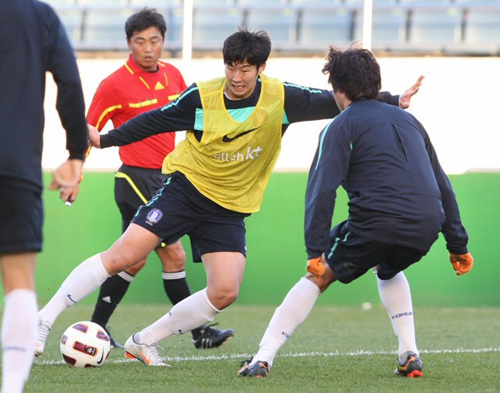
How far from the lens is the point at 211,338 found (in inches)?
272

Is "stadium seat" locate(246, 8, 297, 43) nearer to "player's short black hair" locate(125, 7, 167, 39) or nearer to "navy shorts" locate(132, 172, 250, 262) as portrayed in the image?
"player's short black hair" locate(125, 7, 167, 39)

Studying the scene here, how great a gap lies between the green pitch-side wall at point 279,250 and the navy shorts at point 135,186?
319cm

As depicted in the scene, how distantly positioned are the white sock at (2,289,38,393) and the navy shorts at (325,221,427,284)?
1.83 metres

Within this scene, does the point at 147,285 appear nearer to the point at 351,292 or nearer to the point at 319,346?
the point at 351,292

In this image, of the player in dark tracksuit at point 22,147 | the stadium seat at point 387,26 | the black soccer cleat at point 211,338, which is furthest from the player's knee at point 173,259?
the stadium seat at point 387,26

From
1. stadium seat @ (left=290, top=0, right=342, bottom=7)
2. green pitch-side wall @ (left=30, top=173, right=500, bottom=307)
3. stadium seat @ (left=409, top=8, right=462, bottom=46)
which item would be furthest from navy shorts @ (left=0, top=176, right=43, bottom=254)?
stadium seat @ (left=290, top=0, right=342, bottom=7)

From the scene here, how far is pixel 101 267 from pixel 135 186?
1692 mm

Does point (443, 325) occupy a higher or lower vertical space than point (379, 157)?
lower

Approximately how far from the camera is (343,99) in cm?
515

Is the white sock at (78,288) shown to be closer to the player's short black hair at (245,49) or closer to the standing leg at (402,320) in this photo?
the player's short black hair at (245,49)

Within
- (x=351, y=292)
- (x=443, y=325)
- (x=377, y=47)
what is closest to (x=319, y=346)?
(x=443, y=325)

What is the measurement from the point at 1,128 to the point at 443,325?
5.77 m

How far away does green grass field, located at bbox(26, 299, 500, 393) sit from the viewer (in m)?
4.90

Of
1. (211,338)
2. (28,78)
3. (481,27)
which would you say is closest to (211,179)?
(211,338)
